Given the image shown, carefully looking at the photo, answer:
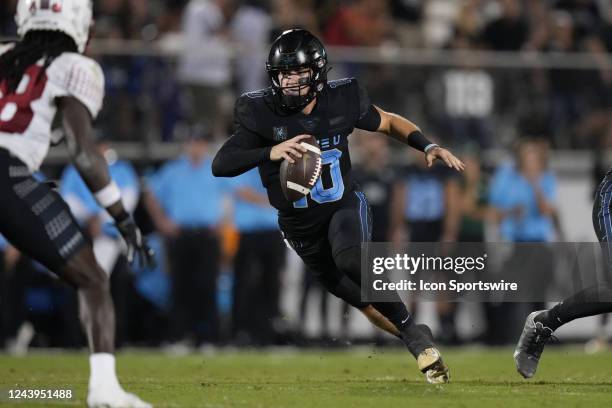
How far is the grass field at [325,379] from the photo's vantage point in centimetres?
620

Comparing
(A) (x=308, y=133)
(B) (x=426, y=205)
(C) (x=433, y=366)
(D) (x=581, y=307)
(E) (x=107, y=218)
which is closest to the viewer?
(D) (x=581, y=307)

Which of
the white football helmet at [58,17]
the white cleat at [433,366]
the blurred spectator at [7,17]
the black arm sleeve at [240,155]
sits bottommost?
the white cleat at [433,366]

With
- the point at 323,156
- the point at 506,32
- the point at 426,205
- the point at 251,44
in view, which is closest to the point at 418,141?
the point at 323,156

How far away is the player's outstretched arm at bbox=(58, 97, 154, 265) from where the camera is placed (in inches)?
216

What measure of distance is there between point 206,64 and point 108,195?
6503mm

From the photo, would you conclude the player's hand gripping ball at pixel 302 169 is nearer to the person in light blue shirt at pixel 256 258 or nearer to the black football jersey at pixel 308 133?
the black football jersey at pixel 308 133

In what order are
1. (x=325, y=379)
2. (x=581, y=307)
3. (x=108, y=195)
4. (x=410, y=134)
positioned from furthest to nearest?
1. (x=325, y=379)
2. (x=410, y=134)
3. (x=581, y=307)
4. (x=108, y=195)

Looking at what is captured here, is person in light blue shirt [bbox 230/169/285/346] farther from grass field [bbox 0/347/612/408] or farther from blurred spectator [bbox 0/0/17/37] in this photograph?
blurred spectator [bbox 0/0/17/37]

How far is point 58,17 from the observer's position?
18.9ft

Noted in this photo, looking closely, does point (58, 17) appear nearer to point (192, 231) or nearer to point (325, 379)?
point (325, 379)

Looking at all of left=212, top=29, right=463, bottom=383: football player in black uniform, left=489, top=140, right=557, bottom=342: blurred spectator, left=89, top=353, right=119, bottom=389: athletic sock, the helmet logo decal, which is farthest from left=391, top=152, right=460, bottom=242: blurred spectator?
left=89, top=353, right=119, bottom=389: athletic sock

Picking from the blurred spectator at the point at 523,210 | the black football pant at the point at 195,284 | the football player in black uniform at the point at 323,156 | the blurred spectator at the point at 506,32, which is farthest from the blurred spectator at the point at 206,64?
the football player in black uniform at the point at 323,156

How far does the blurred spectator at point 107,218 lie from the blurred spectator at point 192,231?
375mm

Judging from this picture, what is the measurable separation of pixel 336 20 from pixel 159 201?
124 inches
